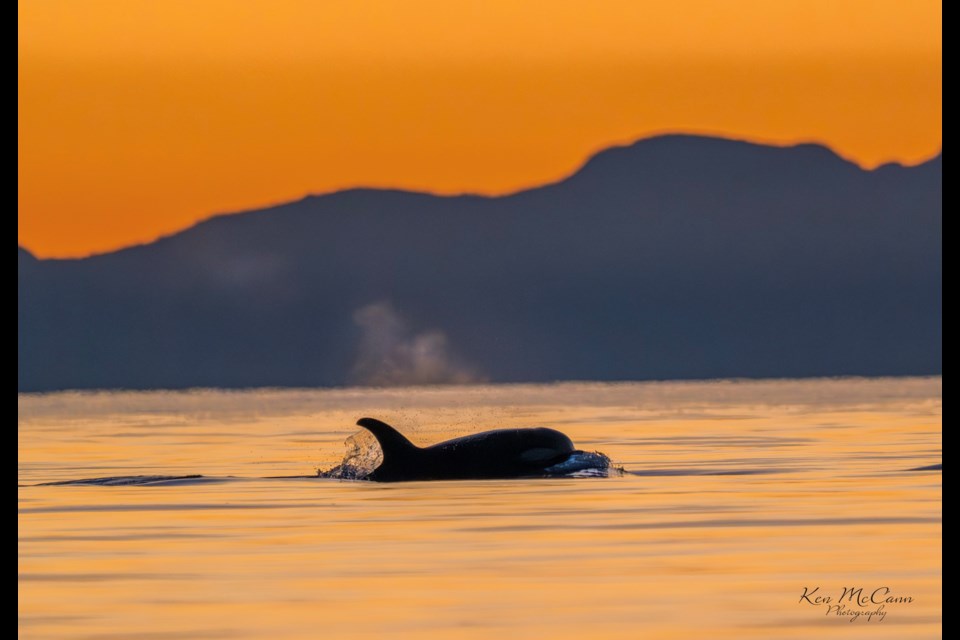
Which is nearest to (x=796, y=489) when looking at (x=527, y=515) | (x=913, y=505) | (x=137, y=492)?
(x=913, y=505)

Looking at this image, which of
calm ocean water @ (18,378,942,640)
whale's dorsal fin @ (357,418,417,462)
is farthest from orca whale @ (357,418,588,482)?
calm ocean water @ (18,378,942,640)

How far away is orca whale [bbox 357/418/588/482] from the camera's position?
111 ft

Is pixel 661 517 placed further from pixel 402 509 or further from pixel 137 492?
pixel 137 492

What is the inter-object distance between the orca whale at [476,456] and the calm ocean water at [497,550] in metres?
0.84

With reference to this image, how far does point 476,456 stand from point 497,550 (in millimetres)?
10947

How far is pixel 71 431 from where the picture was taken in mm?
59625

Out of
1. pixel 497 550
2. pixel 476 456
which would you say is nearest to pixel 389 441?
pixel 476 456
